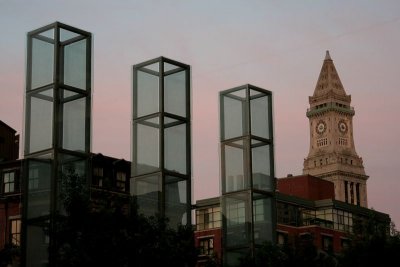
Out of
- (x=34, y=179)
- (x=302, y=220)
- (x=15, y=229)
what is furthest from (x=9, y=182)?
(x=302, y=220)

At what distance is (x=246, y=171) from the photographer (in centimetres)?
5388

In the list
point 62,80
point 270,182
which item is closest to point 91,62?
point 62,80

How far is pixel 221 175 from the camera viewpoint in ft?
180

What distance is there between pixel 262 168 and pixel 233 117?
3.40 m

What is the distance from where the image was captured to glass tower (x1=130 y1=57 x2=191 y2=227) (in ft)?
159

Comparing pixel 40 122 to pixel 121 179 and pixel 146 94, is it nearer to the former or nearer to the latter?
pixel 146 94

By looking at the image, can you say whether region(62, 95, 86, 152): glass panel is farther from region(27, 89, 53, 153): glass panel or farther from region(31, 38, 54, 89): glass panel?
region(31, 38, 54, 89): glass panel

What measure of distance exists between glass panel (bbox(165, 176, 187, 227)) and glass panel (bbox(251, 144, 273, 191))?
5.98 meters

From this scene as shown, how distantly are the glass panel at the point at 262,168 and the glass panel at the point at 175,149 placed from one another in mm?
5420

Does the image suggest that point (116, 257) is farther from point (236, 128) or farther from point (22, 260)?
point (236, 128)

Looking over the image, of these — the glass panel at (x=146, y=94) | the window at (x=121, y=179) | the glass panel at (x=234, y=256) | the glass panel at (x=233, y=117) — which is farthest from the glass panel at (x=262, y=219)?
the window at (x=121, y=179)

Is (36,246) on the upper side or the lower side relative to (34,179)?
lower

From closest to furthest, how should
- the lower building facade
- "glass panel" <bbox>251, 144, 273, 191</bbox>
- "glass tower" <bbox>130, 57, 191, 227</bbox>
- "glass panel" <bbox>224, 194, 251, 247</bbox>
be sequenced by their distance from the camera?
"glass tower" <bbox>130, 57, 191, 227</bbox> < "glass panel" <bbox>224, 194, 251, 247</bbox> < "glass panel" <bbox>251, 144, 273, 191</bbox> < the lower building facade

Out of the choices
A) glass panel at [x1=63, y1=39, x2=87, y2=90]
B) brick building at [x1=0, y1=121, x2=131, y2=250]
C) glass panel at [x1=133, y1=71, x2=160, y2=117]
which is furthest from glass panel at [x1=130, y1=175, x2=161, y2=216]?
brick building at [x1=0, y1=121, x2=131, y2=250]
